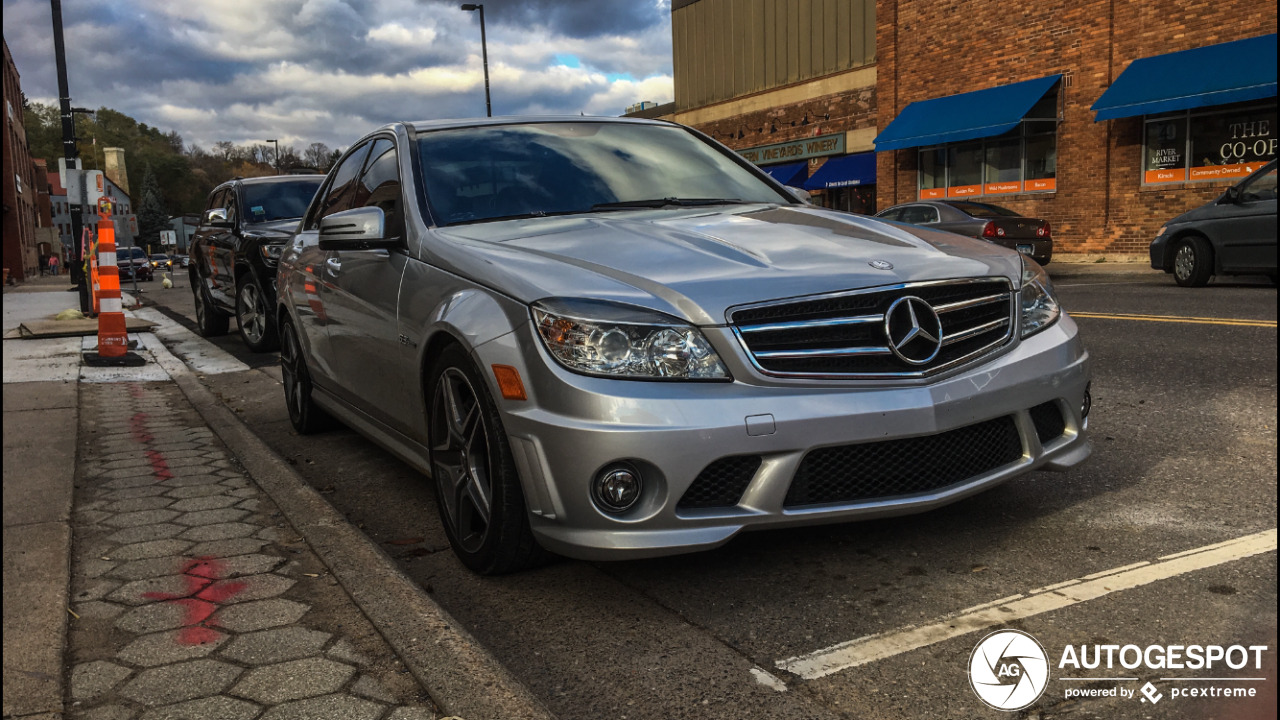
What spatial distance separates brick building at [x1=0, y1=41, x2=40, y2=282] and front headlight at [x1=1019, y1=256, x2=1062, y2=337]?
144ft

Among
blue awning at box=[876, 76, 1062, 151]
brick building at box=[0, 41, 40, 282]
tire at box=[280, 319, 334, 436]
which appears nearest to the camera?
tire at box=[280, 319, 334, 436]

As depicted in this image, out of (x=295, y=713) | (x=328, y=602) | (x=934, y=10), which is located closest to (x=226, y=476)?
(x=328, y=602)

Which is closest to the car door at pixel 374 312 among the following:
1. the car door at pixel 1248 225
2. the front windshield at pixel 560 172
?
→ the front windshield at pixel 560 172

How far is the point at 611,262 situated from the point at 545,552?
953mm

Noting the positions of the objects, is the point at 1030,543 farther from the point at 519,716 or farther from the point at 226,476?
the point at 226,476

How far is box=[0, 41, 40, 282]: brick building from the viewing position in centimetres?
4894

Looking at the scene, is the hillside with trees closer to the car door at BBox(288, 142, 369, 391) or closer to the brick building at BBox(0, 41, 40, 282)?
the brick building at BBox(0, 41, 40, 282)

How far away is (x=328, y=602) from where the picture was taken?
10.4ft

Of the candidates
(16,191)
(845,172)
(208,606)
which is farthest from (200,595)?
(16,191)

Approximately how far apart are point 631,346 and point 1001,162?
74.7 feet

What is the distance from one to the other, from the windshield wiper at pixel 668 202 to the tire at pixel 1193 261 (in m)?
11.0

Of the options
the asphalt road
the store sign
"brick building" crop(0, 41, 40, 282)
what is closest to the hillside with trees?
"brick building" crop(0, 41, 40, 282)

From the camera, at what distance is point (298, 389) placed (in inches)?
238

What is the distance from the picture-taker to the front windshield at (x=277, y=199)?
36.2ft
